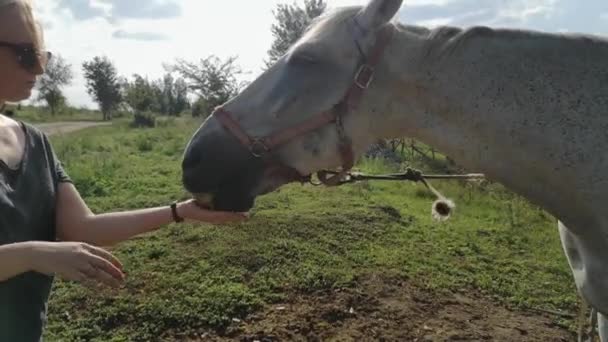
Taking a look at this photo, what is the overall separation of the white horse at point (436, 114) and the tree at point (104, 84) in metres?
48.6

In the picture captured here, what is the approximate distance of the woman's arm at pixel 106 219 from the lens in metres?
2.17

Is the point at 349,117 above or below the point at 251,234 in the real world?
above

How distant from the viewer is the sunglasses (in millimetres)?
1742

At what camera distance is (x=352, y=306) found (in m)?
4.48

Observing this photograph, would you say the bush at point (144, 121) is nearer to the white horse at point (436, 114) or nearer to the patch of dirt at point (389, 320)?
the patch of dirt at point (389, 320)

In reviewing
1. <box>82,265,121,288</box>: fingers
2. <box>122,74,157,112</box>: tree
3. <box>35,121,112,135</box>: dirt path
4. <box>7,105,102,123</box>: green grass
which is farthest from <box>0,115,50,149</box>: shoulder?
<box>7,105,102,123</box>: green grass

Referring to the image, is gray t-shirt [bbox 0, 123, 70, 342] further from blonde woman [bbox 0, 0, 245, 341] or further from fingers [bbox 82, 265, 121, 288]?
fingers [bbox 82, 265, 121, 288]

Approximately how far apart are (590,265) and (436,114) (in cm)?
89

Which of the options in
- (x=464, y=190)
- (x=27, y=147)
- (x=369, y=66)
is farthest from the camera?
(x=464, y=190)

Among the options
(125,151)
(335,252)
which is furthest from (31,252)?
(125,151)

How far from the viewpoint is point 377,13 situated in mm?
2096

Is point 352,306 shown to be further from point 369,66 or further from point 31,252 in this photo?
point 31,252

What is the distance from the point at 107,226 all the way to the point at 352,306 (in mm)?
2706

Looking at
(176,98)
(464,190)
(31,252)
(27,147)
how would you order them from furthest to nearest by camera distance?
1. (176,98)
2. (464,190)
3. (27,147)
4. (31,252)
